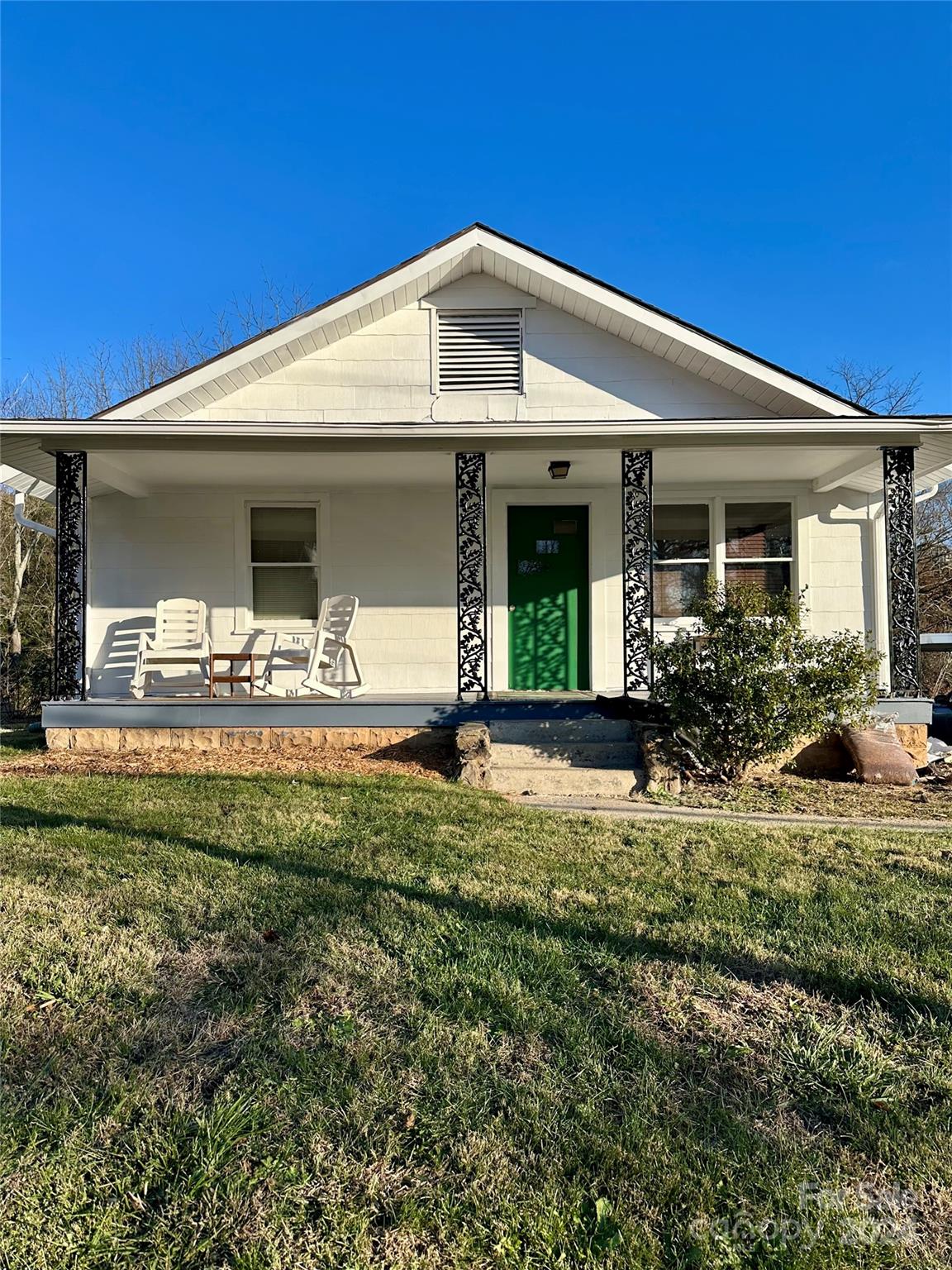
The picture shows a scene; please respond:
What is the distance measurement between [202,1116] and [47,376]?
23.8 metres

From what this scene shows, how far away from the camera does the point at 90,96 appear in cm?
1044

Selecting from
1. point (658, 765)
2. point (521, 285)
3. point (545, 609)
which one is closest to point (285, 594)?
point (545, 609)

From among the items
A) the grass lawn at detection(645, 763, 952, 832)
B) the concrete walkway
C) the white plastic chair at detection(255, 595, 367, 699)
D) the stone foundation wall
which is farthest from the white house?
the concrete walkway

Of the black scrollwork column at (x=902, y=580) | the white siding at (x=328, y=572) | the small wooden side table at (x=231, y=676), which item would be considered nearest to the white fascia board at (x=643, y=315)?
the black scrollwork column at (x=902, y=580)

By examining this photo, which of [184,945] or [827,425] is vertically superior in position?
[827,425]

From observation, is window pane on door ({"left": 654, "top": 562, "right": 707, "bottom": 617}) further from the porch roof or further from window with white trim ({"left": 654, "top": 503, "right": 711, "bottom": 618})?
the porch roof

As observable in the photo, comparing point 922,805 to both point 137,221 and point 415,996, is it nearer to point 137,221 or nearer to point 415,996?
point 415,996

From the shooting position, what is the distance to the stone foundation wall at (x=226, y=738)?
24.6 ft

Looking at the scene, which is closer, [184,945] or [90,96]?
[184,945]

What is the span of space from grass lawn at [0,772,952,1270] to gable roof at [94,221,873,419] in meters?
6.06

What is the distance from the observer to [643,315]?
841 centimetres

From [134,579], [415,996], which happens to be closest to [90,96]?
[134,579]

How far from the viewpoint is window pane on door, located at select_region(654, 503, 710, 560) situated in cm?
953

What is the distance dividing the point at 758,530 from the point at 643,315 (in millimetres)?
3093
